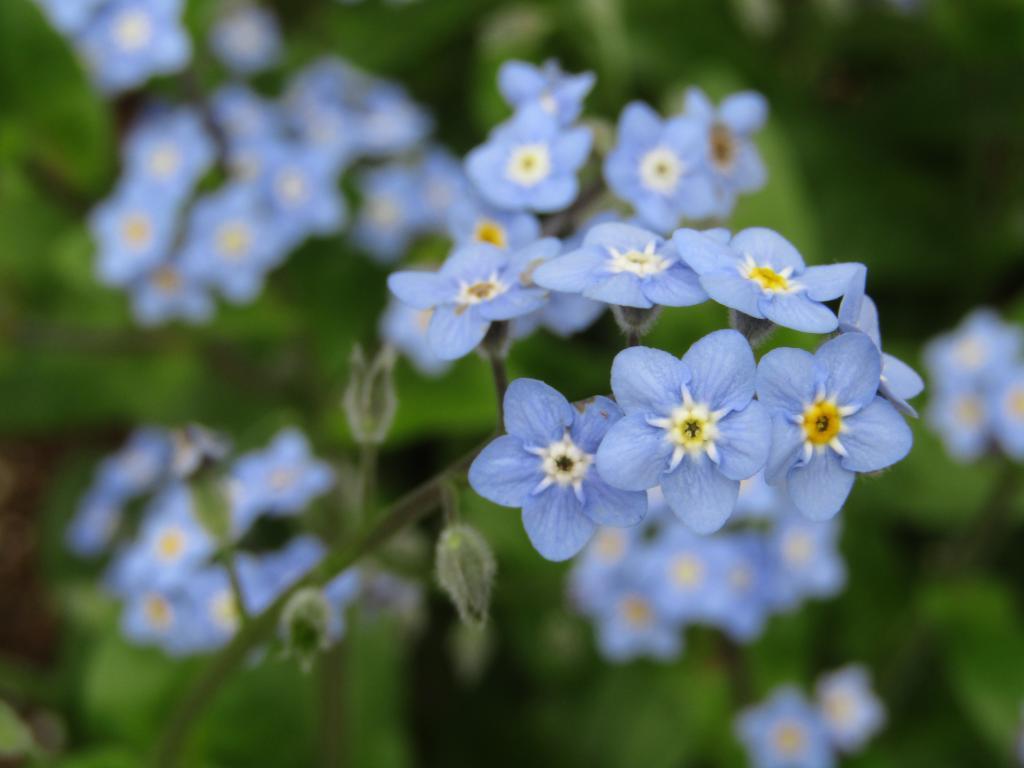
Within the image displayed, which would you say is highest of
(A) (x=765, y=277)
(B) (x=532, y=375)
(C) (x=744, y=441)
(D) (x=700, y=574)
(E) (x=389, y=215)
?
(A) (x=765, y=277)

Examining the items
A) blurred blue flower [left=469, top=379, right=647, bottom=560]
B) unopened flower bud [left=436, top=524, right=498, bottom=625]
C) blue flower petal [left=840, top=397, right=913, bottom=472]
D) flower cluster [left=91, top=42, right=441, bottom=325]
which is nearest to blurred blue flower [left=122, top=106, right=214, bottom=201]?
flower cluster [left=91, top=42, right=441, bottom=325]

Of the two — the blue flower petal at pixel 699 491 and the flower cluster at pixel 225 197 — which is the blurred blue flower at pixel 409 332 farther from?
the blue flower petal at pixel 699 491

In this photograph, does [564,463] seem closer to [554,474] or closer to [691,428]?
[554,474]

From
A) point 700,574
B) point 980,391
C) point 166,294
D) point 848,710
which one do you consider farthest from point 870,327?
point 166,294

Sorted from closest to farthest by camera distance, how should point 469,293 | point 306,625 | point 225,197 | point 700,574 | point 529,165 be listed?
point 469,293, point 306,625, point 529,165, point 700,574, point 225,197

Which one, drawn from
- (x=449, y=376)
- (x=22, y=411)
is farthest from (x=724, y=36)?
(x=22, y=411)

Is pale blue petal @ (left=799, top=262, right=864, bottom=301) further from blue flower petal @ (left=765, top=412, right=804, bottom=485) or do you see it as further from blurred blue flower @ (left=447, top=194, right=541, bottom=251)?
blurred blue flower @ (left=447, top=194, right=541, bottom=251)
